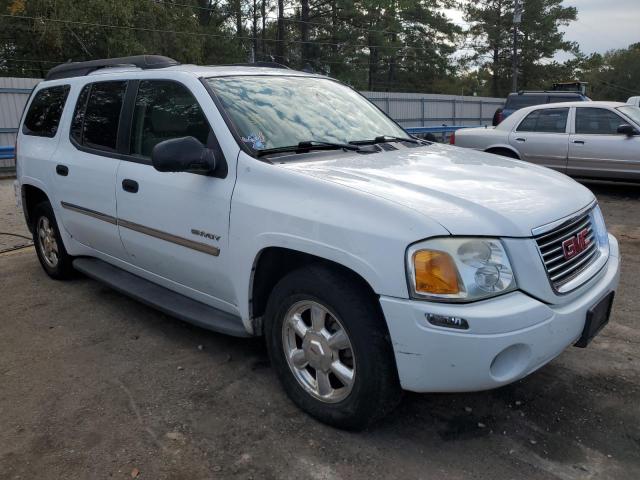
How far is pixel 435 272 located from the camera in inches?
94.0

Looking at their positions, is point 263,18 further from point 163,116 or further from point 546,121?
point 163,116

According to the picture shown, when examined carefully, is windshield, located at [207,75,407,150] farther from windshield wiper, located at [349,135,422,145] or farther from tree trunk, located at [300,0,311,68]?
tree trunk, located at [300,0,311,68]

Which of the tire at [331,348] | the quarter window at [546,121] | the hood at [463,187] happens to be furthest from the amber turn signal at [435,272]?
the quarter window at [546,121]

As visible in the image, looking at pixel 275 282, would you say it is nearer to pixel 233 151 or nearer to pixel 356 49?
pixel 233 151

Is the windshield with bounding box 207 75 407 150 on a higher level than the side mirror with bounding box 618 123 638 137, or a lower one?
higher

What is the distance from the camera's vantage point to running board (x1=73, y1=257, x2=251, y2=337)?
11.0 ft

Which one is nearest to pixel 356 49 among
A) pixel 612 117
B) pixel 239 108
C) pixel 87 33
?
pixel 87 33

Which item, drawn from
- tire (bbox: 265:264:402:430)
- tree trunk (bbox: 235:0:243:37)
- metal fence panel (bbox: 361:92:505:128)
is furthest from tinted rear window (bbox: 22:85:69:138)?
tree trunk (bbox: 235:0:243:37)

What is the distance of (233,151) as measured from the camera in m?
3.16

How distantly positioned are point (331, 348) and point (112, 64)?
3.26 metres

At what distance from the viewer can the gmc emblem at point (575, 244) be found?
274cm

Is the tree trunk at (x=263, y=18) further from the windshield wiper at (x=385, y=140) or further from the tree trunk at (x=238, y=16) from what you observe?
the windshield wiper at (x=385, y=140)

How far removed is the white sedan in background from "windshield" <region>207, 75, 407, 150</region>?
6118 mm

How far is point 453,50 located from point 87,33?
33.4 meters
